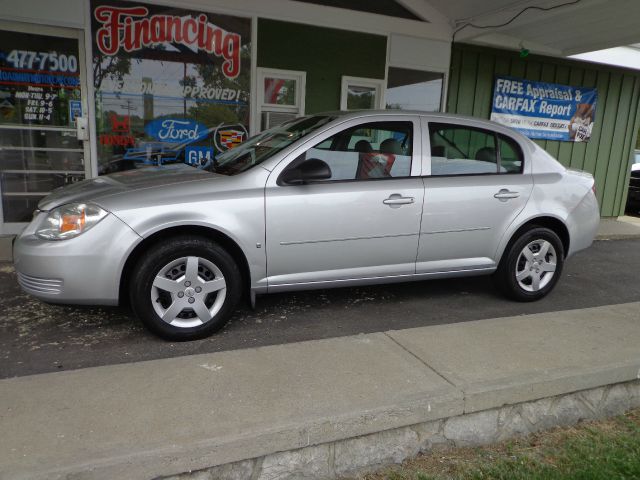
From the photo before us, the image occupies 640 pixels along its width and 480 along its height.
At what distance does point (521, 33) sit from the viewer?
8617 mm

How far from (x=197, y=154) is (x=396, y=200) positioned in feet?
14.3

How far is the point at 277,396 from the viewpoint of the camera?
2758 millimetres

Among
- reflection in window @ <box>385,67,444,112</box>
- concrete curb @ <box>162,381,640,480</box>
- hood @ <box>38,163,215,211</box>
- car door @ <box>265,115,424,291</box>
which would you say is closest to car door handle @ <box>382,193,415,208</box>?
car door @ <box>265,115,424,291</box>

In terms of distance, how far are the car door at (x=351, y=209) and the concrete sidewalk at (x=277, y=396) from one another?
659 mm

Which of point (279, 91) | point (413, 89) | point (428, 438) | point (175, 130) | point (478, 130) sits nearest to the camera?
point (428, 438)

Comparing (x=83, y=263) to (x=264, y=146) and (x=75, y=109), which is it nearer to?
(x=264, y=146)

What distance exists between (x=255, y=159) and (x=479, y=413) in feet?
8.00

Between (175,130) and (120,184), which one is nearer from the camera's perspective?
(120,184)

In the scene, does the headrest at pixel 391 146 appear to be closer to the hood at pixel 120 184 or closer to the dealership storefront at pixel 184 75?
the hood at pixel 120 184

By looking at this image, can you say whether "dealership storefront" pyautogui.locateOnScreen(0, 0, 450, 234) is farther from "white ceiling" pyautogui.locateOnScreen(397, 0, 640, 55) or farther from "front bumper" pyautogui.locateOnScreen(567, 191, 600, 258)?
"front bumper" pyautogui.locateOnScreen(567, 191, 600, 258)

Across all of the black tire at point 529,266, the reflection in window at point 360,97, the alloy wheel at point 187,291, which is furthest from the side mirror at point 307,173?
the reflection in window at point 360,97

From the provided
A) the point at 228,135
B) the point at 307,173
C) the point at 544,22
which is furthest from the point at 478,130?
the point at 544,22

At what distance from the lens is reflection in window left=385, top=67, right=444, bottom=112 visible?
8477 millimetres

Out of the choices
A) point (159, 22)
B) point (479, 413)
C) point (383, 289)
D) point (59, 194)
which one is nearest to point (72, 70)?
point (159, 22)
